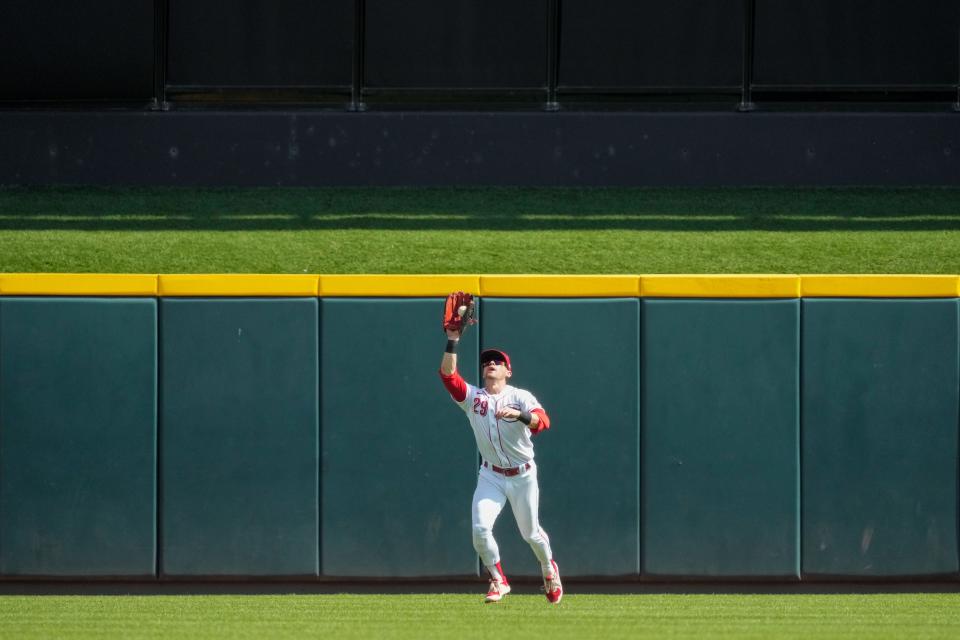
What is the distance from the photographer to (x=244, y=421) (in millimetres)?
8578

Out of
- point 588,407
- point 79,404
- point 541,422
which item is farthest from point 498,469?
point 79,404

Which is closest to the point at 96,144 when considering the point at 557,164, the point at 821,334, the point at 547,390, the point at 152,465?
the point at 557,164

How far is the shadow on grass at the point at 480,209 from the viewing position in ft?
40.5

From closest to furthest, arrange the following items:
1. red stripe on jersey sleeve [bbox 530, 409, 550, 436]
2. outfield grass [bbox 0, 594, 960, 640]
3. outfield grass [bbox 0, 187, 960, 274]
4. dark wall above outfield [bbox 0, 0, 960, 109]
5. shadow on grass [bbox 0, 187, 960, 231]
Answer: outfield grass [bbox 0, 594, 960, 640]
red stripe on jersey sleeve [bbox 530, 409, 550, 436]
outfield grass [bbox 0, 187, 960, 274]
shadow on grass [bbox 0, 187, 960, 231]
dark wall above outfield [bbox 0, 0, 960, 109]

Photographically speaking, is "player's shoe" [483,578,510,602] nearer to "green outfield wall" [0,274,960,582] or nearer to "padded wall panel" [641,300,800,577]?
"green outfield wall" [0,274,960,582]

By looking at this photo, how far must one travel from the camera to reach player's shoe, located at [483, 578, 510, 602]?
7.71 meters

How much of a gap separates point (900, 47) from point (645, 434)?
797 cm

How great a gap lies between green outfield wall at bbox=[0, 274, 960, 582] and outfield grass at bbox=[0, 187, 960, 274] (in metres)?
2.15

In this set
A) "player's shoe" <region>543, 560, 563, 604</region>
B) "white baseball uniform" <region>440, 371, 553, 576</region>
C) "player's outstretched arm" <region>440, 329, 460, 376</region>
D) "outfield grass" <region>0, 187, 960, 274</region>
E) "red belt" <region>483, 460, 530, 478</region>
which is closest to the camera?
"player's outstretched arm" <region>440, 329, 460, 376</region>

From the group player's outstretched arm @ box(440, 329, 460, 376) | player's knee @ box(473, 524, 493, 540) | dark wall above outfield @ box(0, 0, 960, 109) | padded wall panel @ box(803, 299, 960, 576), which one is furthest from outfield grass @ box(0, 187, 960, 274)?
player's knee @ box(473, 524, 493, 540)

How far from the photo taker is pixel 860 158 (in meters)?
14.1

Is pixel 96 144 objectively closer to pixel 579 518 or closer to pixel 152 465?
pixel 152 465

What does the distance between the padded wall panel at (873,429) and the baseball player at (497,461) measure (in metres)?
2.10

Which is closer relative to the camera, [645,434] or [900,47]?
[645,434]
